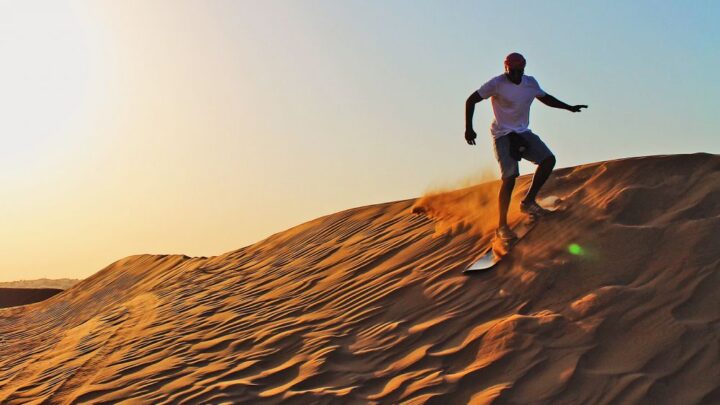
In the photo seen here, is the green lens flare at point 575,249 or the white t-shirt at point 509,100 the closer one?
the green lens flare at point 575,249

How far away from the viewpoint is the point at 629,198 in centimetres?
570

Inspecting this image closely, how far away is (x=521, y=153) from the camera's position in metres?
5.79

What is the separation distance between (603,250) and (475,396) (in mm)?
1884

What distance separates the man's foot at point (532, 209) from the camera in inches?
238

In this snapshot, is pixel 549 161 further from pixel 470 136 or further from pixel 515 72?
pixel 515 72

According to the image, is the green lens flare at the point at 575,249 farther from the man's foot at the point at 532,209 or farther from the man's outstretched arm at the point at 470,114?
the man's outstretched arm at the point at 470,114

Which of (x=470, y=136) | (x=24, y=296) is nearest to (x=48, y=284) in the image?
(x=24, y=296)

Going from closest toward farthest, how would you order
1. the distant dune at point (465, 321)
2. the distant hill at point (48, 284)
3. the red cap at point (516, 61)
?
the distant dune at point (465, 321) → the red cap at point (516, 61) → the distant hill at point (48, 284)

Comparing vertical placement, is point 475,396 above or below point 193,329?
below

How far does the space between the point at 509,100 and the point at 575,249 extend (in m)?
1.36

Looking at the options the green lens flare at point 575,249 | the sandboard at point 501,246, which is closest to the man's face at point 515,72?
the sandboard at point 501,246

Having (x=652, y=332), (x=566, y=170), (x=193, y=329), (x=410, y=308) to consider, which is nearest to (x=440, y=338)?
(x=410, y=308)

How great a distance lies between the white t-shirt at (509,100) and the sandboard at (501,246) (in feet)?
2.78

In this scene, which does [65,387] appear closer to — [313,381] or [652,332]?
[313,381]
